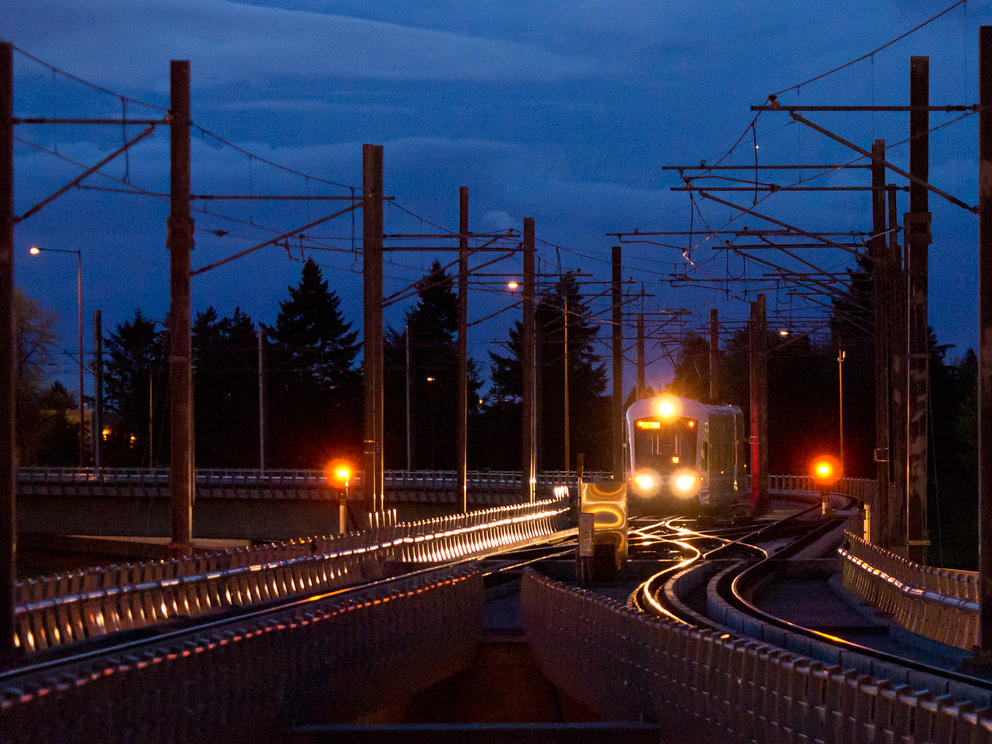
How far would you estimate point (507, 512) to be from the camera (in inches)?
1665

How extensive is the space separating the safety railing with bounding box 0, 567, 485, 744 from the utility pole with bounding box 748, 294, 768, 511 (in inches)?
1560

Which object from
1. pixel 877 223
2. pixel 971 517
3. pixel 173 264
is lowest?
pixel 971 517

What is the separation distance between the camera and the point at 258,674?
42.4 feet

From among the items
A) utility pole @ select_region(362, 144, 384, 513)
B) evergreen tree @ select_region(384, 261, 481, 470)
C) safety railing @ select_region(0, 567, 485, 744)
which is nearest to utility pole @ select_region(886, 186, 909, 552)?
utility pole @ select_region(362, 144, 384, 513)

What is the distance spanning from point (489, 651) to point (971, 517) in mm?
63351

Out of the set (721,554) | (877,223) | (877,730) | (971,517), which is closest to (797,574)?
(721,554)

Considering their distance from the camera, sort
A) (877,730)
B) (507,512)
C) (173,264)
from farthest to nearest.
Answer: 1. (507,512)
2. (173,264)
3. (877,730)

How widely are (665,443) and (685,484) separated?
156 centimetres

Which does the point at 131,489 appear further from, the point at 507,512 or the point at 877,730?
the point at 877,730

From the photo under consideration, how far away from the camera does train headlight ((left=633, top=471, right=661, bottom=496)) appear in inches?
1877

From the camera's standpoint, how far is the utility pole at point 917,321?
1026 inches

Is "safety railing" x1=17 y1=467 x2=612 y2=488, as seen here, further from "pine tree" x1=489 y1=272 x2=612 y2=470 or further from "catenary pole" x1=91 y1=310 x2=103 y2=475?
"pine tree" x1=489 y1=272 x2=612 y2=470

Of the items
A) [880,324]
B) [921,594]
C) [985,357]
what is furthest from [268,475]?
[985,357]

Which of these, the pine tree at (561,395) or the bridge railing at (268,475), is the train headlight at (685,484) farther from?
the pine tree at (561,395)
